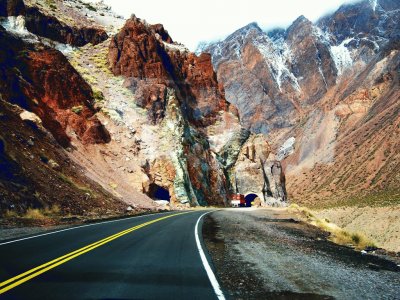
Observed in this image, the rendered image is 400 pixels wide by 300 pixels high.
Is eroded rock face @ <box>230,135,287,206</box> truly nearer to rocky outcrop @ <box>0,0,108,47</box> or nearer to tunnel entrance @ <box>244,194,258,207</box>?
tunnel entrance @ <box>244,194,258,207</box>

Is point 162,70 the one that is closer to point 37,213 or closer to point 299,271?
point 37,213

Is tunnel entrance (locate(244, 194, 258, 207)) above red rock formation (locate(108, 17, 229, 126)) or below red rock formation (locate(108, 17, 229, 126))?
below

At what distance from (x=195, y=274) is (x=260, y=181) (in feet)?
232

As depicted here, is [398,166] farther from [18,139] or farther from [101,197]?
[18,139]

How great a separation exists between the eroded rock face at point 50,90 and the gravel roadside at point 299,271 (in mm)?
34329

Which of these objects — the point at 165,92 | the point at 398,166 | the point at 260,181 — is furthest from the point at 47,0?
the point at 398,166

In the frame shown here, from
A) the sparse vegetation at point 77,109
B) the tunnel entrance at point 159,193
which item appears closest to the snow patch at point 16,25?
the sparse vegetation at point 77,109

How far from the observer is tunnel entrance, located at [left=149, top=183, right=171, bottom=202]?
52.1 m

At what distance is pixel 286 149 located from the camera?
175 metres

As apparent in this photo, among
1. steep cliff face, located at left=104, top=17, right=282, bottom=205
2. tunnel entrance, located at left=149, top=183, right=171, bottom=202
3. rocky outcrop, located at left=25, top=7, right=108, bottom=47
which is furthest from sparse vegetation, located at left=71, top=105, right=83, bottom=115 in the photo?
rocky outcrop, located at left=25, top=7, right=108, bottom=47

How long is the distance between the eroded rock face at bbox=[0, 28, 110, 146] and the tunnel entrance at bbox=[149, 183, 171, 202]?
9.03 m

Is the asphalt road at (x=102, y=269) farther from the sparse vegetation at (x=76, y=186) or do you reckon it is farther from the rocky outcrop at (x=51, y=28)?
the rocky outcrop at (x=51, y=28)

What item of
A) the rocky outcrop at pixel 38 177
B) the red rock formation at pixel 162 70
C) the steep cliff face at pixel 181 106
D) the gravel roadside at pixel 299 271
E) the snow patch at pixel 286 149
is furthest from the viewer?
the snow patch at pixel 286 149

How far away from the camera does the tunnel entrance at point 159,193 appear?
52.1 meters
